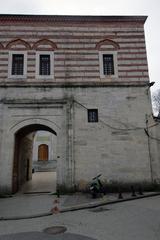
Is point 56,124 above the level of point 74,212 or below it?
above

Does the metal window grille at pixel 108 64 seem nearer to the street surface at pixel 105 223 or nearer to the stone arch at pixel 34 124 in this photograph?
the stone arch at pixel 34 124

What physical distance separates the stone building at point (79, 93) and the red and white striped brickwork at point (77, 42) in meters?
0.05

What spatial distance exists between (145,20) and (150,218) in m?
11.0

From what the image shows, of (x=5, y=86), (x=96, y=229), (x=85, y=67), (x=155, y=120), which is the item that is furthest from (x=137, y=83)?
(x=96, y=229)

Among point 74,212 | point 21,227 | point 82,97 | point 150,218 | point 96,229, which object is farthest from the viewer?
point 82,97

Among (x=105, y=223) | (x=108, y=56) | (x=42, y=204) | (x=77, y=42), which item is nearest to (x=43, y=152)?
(x=77, y=42)

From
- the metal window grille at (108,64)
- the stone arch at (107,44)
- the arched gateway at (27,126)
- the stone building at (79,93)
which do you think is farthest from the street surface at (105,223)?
the stone arch at (107,44)

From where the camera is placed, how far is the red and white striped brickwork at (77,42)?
1205 cm

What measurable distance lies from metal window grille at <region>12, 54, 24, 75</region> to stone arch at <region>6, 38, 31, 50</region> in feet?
1.44

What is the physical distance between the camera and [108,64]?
12.4m

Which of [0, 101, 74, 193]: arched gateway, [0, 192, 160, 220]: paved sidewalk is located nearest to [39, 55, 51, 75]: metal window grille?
[0, 101, 74, 193]: arched gateway

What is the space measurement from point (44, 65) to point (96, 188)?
7076mm

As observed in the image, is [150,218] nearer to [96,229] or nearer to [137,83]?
[96,229]

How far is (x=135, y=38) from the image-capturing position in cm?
1263
